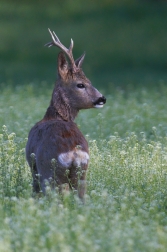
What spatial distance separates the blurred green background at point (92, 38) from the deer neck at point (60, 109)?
11.8m

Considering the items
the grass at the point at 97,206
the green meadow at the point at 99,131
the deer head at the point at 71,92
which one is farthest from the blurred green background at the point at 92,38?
the deer head at the point at 71,92

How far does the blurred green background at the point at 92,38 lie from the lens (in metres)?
23.8

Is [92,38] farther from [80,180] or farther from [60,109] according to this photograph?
[80,180]

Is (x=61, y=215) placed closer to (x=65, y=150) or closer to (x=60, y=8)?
(x=65, y=150)

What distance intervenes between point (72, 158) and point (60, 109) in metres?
1.24

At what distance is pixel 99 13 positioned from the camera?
107 feet

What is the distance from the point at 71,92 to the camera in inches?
337

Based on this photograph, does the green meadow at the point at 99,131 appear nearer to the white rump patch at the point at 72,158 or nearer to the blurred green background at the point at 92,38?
the blurred green background at the point at 92,38

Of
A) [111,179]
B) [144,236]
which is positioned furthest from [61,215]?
[111,179]

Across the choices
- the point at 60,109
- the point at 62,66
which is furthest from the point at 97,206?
the point at 62,66

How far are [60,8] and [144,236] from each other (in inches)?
1127

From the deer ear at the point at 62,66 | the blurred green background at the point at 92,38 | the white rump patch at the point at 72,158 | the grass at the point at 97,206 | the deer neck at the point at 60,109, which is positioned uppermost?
the blurred green background at the point at 92,38

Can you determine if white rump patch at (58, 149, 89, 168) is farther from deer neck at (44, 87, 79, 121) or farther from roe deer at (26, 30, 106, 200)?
deer neck at (44, 87, 79, 121)

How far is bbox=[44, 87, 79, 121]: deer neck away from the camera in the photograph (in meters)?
8.38
